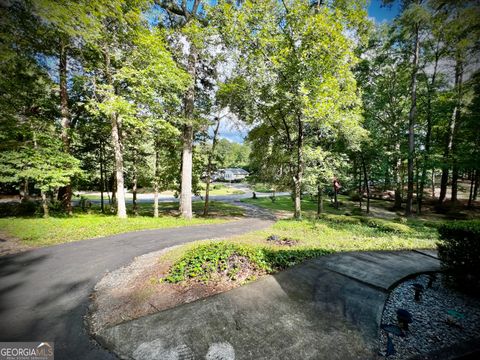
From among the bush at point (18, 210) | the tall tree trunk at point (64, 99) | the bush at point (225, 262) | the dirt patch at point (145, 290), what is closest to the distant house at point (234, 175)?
the bush at point (18, 210)

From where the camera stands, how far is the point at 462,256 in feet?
16.1

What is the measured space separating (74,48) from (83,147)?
20.2 ft

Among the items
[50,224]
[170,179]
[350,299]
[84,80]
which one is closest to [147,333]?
[350,299]

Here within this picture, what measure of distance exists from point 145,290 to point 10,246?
6126 millimetres

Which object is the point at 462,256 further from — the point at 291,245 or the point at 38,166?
the point at 38,166

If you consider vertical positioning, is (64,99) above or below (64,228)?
above

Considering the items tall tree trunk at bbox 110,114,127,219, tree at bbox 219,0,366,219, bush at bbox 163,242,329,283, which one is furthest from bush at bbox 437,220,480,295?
tall tree trunk at bbox 110,114,127,219

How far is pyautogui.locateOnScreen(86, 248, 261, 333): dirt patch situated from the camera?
3854mm

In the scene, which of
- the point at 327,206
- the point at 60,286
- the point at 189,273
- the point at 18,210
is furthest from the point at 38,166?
the point at 327,206

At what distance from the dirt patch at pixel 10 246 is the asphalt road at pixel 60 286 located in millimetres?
Answer: 493

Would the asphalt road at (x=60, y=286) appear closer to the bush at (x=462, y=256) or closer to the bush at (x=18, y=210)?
the bush at (x=462, y=256)

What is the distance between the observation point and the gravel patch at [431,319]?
3191 mm

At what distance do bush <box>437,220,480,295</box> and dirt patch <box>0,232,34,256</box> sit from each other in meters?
12.0

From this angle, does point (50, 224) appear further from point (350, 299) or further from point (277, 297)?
point (350, 299)
